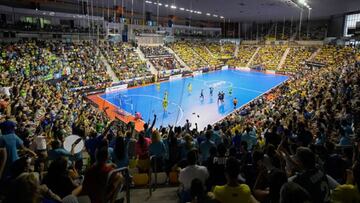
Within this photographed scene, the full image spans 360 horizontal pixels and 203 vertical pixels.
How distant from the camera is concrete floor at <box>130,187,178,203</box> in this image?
5.24 metres

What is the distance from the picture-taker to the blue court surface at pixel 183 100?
73.2ft

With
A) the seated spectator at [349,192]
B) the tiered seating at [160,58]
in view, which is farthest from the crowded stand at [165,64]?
the seated spectator at [349,192]

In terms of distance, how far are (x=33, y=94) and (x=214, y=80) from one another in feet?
94.4

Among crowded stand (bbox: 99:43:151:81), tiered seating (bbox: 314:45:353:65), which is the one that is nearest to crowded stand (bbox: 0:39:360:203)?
crowded stand (bbox: 99:43:151:81)

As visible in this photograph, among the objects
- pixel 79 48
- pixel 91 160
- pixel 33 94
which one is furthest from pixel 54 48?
pixel 91 160

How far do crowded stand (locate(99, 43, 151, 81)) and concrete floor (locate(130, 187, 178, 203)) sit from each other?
2995 cm

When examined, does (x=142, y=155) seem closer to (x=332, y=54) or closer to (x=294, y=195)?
(x=294, y=195)

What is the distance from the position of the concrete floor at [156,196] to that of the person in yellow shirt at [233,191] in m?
2.19

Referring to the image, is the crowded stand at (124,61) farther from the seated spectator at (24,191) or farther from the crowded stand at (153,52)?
the seated spectator at (24,191)

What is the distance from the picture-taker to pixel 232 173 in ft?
10.5

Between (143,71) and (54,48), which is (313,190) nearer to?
(54,48)

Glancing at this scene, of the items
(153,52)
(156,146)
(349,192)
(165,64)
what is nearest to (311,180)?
(349,192)

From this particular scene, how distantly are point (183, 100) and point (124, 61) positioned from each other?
15.0m

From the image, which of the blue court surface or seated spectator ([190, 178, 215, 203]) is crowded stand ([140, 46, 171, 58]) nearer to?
the blue court surface
